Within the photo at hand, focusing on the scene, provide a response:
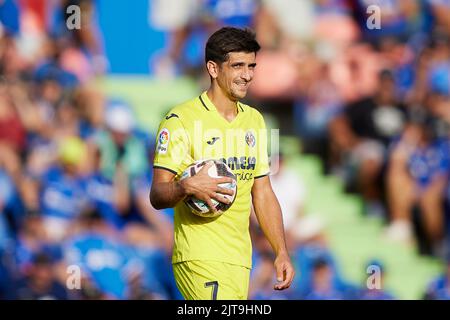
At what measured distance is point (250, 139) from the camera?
21.4 feet

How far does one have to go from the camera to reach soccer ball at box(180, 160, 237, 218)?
6094 mm

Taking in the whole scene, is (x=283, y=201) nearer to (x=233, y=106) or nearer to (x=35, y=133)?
(x=35, y=133)

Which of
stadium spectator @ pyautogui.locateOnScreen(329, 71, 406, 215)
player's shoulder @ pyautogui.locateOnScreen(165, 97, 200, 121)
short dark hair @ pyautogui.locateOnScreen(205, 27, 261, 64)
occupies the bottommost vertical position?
player's shoulder @ pyautogui.locateOnScreen(165, 97, 200, 121)

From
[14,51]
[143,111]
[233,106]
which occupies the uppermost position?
[14,51]

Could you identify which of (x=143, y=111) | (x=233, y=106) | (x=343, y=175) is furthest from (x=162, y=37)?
(x=233, y=106)

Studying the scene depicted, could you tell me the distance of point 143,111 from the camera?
37.7 feet

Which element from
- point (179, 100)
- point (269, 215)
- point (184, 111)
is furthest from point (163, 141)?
point (179, 100)

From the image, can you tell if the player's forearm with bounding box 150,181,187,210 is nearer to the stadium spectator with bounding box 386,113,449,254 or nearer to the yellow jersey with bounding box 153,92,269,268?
the yellow jersey with bounding box 153,92,269,268

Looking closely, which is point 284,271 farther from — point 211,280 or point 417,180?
point 417,180

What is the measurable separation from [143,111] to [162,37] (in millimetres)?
816

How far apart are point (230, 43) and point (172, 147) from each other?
0.70 metres

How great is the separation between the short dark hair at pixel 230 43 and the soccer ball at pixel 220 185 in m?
0.66

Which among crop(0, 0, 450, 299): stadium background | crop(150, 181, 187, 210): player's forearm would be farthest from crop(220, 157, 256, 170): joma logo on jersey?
crop(0, 0, 450, 299): stadium background

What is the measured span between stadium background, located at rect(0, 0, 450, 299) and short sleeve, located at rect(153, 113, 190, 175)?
4510mm
